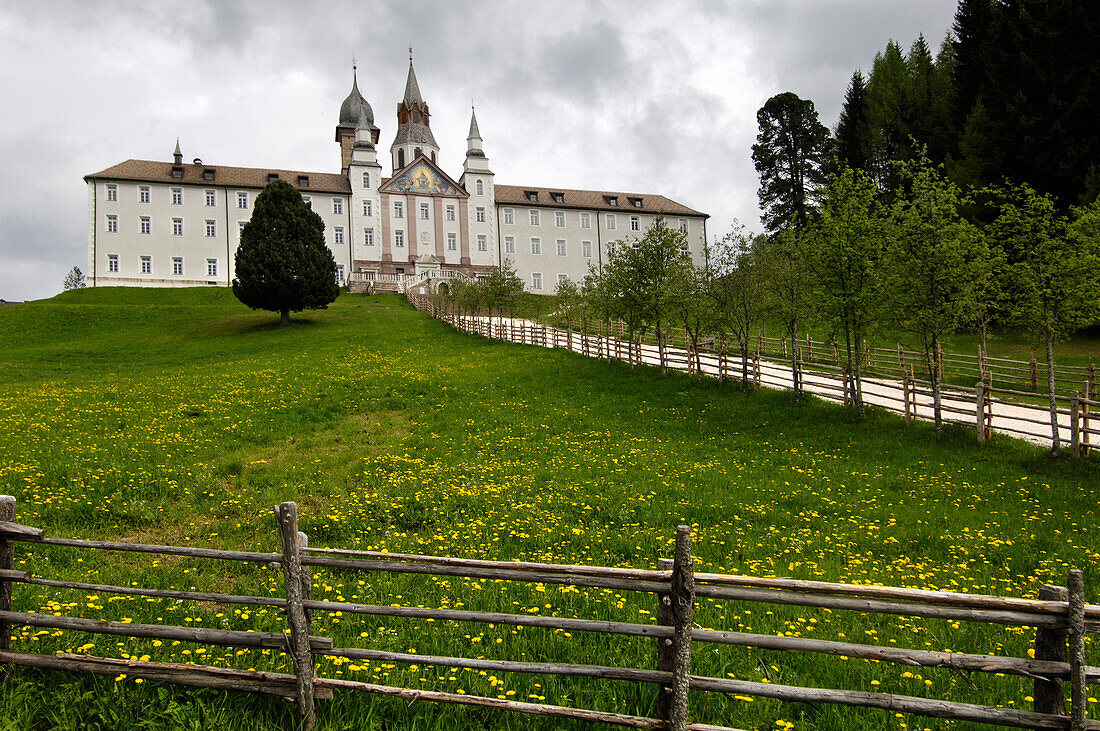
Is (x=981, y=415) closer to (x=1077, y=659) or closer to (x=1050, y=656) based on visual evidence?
(x=1050, y=656)

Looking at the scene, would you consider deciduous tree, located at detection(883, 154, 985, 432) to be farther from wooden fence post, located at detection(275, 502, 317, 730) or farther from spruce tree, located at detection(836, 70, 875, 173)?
spruce tree, located at detection(836, 70, 875, 173)

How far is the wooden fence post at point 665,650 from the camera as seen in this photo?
4258 millimetres

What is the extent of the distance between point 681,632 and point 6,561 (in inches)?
196

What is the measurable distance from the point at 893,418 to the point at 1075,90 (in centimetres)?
2939

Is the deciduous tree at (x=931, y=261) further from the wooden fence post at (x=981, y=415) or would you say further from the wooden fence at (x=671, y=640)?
the wooden fence at (x=671, y=640)

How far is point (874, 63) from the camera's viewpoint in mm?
61906

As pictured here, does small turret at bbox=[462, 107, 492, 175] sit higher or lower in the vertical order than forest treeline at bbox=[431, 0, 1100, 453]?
higher

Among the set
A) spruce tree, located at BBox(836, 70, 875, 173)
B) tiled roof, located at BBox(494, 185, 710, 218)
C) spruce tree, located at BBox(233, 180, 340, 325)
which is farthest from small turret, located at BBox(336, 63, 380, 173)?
spruce tree, located at BBox(836, 70, 875, 173)

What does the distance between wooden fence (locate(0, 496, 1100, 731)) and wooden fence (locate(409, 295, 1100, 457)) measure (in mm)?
11463

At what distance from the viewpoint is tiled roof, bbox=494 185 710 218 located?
75.4 m

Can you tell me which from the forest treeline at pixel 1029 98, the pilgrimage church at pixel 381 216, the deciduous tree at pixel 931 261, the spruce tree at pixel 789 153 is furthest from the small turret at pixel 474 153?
the deciduous tree at pixel 931 261

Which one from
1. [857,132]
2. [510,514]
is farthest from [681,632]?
[857,132]

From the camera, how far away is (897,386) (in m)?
21.2

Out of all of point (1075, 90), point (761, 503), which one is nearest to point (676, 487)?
point (761, 503)
